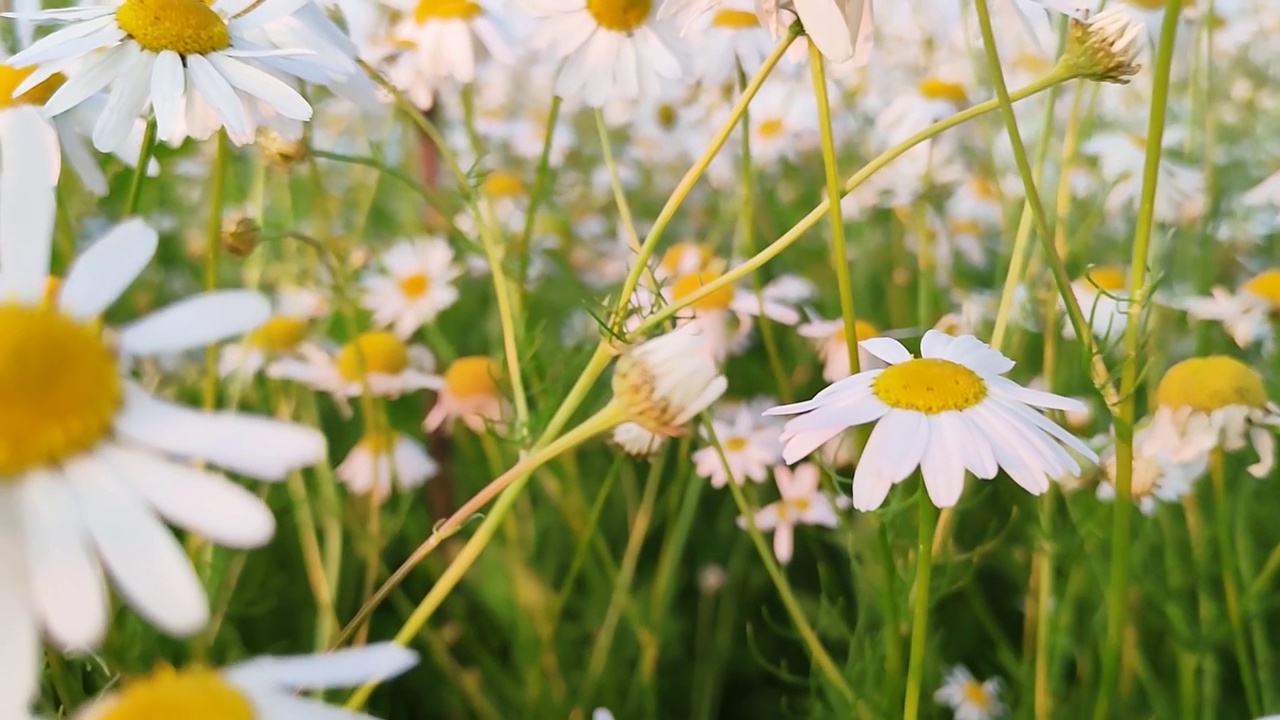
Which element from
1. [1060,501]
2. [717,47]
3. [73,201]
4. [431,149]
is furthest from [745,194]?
[73,201]

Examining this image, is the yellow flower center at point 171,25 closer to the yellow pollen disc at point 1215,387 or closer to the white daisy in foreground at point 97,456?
the white daisy in foreground at point 97,456

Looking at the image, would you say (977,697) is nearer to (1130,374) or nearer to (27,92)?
(1130,374)

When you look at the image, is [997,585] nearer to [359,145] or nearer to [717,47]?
[717,47]

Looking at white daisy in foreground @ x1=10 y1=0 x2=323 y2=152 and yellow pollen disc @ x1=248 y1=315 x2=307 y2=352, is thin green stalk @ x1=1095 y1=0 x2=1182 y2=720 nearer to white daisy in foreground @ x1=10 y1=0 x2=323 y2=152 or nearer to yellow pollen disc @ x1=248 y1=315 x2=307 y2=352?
white daisy in foreground @ x1=10 y1=0 x2=323 y2=152

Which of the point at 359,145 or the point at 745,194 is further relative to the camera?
the point at 359,145

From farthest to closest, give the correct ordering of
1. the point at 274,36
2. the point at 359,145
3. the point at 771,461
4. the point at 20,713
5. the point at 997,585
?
1. the point at 359,145
2. the point at 997,585
3. the point at 771,461
4. the point at 274,36
5. the point at 20,713

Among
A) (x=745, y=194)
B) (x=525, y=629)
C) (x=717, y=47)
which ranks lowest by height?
(x=525, y=629)
